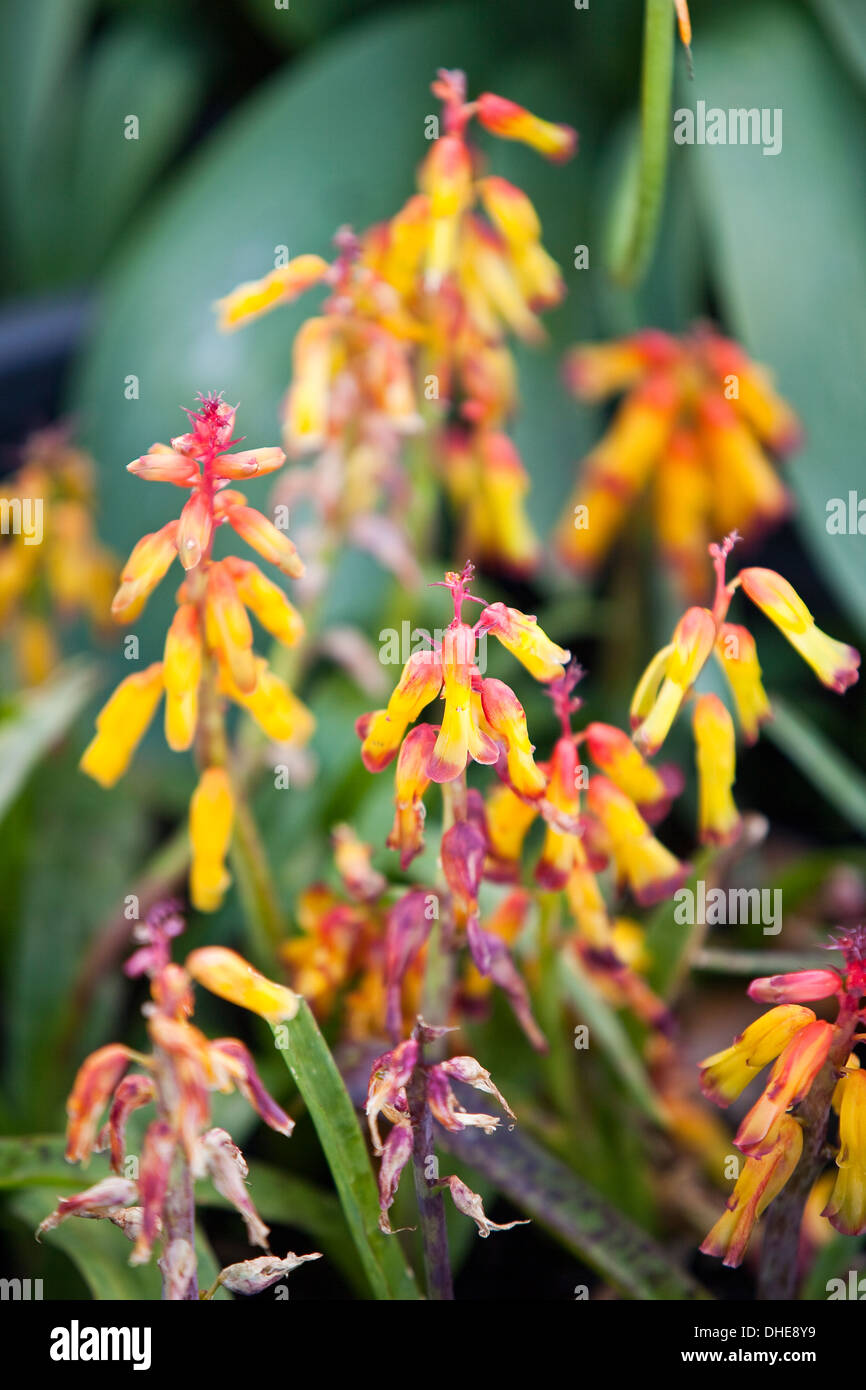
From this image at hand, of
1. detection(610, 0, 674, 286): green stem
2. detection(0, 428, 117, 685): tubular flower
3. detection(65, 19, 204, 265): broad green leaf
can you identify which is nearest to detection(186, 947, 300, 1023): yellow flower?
detection(610, 0, 674, 286): green stem

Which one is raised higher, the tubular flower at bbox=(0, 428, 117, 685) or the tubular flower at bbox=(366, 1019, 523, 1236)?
the tubular flower at bbox=(0, 428, 117, 685)

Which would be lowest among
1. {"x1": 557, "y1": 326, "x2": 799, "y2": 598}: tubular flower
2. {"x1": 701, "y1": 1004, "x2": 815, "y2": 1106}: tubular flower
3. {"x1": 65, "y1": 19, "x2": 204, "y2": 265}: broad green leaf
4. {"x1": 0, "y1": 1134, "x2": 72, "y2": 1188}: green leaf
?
{"x1": 0, "y1": 1134, "x2": 72, "y2": 1188}: green leaf

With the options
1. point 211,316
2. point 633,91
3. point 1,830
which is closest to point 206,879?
point 1,830

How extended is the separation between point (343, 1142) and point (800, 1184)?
8.6 inches

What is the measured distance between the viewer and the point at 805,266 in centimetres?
120

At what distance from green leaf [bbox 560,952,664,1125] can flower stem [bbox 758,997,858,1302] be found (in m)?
0.19

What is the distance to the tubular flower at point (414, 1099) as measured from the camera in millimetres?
512

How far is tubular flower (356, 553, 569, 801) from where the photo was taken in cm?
52

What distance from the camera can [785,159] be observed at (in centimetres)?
122

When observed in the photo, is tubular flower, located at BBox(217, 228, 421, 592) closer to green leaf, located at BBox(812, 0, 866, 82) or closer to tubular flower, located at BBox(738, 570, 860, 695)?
tubular flower, located at BBox(738, 570, 860, 695)

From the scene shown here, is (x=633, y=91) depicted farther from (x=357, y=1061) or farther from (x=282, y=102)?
(x=357, y=1061)

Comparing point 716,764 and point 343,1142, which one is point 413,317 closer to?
point 716,764

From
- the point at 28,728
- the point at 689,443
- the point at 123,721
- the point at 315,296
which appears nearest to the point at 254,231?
the point at 315,296
